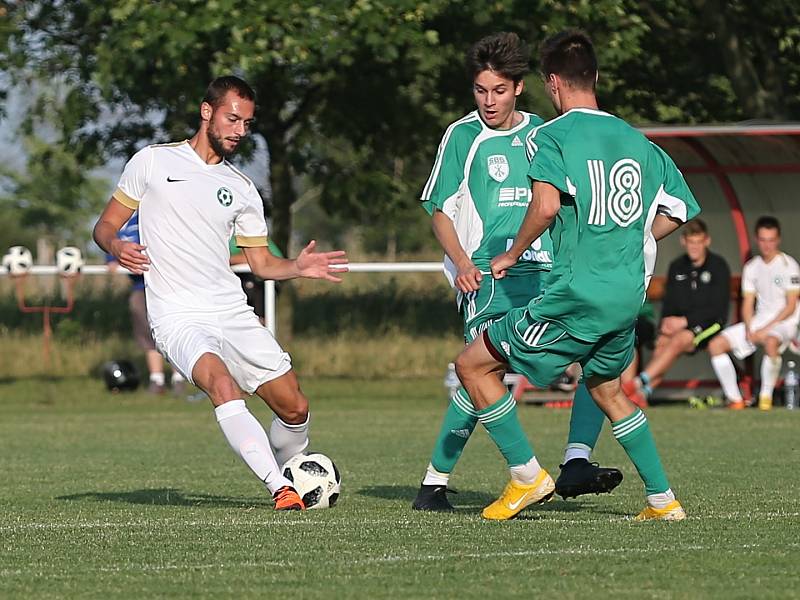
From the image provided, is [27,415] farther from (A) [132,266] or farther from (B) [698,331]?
(A) [132,266]

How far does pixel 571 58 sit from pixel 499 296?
4.42 feet

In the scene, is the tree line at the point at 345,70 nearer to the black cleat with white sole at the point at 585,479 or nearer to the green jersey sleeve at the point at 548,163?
the black cleat with white sole at the point at 585,479

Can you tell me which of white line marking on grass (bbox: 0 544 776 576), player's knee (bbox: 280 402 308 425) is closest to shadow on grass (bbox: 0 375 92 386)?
player's knee (bbox: 280 402 308 425)

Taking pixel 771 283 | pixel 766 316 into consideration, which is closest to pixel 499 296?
pixel 771 283

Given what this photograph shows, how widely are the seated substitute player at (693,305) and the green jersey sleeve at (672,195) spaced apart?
10.1 metres

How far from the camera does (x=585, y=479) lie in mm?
7785

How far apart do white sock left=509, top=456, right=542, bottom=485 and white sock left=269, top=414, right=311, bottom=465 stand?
1527 millimetres

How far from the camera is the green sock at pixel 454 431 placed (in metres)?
8.09

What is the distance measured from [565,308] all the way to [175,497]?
2.99 m

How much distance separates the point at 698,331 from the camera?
686 inches

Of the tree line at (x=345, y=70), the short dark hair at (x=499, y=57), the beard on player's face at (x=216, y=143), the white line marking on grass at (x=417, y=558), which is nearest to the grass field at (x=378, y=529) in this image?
the white line marking on grass at (x=417, y=558)

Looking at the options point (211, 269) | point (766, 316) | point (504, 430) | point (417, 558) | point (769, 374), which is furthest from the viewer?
point (766, 316)

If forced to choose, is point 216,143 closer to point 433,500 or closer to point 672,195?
point 433,500

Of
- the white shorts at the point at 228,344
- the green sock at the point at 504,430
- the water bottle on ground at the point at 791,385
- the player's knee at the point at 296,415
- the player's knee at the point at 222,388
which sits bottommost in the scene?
the water bottle on ground at the point at 791,385
